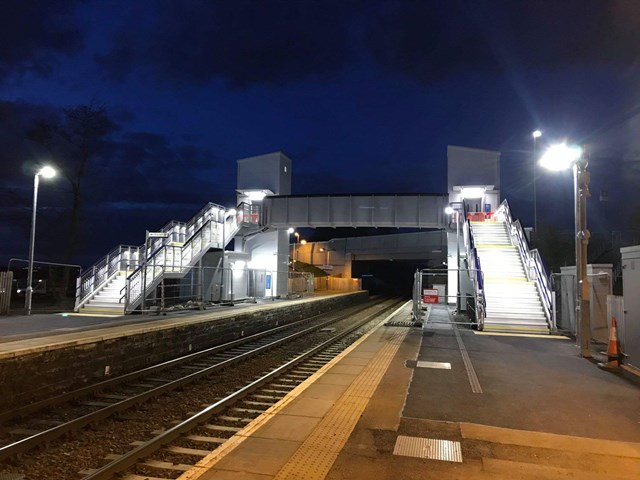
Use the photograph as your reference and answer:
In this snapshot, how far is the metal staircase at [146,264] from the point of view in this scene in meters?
17.7

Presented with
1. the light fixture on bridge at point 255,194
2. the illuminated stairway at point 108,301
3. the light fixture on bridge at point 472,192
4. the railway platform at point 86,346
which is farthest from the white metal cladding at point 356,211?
the railway platform at point 86,346

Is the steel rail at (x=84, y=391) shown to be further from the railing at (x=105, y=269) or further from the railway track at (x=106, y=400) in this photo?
the railing at (x=105, y=269)

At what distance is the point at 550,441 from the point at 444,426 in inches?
49.1

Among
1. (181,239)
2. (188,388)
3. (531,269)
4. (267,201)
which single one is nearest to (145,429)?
(188,388)

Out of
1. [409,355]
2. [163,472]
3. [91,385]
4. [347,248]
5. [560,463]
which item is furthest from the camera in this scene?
[347,248]

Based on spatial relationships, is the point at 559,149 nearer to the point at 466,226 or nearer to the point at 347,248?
the point at 466,226

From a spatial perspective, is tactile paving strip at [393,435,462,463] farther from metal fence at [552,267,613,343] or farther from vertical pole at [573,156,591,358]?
metal fence at [552,267,613,343]

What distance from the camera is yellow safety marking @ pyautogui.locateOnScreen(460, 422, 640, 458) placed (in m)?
5.21

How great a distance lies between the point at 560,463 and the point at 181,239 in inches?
846

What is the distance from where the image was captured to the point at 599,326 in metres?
13.2

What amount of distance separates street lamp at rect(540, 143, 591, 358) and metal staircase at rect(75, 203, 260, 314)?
12660 mm

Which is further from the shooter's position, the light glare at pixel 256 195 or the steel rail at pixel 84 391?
the light glare at pixel 256 195

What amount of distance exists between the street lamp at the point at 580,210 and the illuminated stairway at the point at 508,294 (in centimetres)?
403

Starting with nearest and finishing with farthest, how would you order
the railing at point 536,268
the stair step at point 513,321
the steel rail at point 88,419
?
1. the steel rail at point 88,419
2. the stair step at point 513,321
3. the railing at point 536,268
